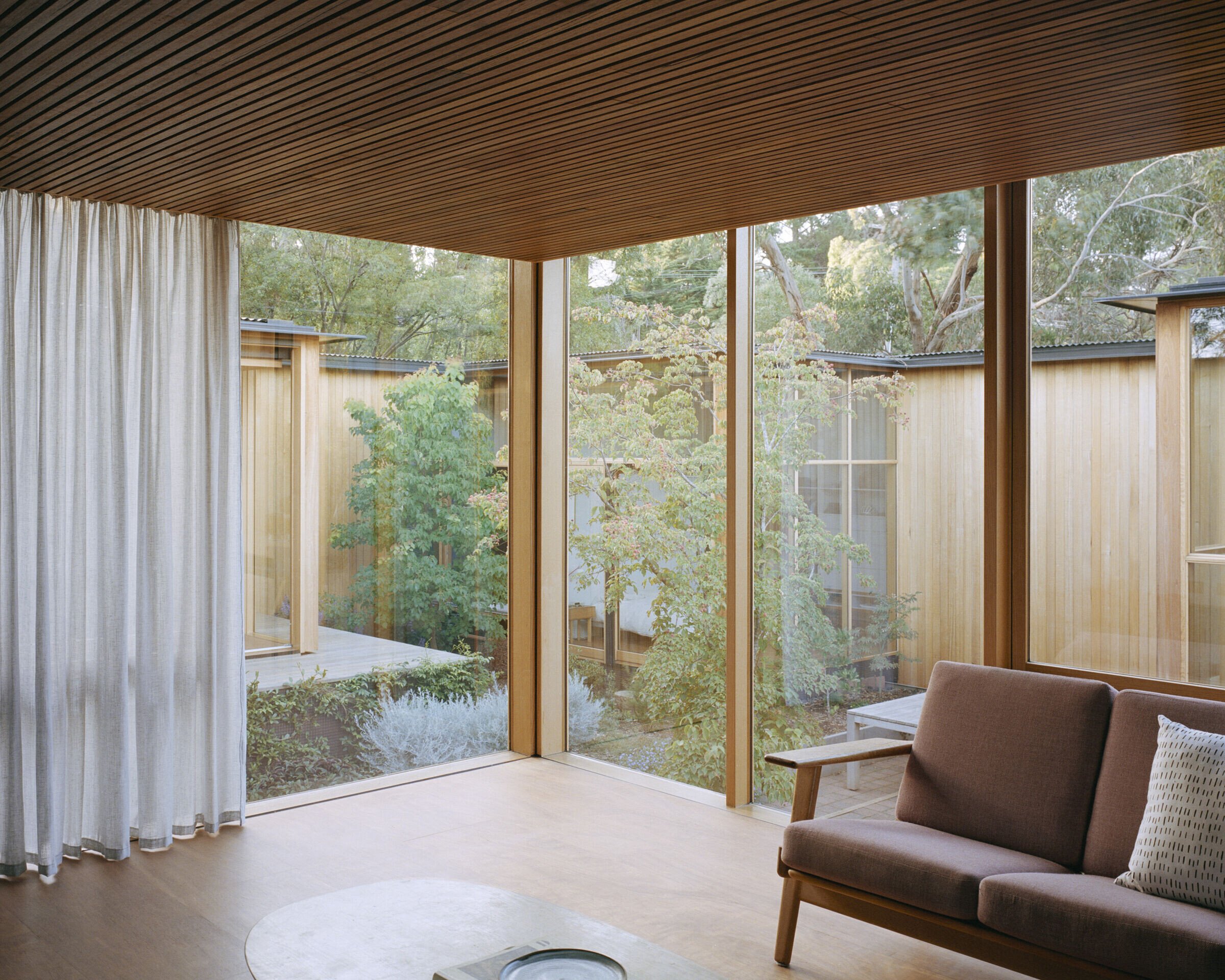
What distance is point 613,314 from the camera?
5.64 m

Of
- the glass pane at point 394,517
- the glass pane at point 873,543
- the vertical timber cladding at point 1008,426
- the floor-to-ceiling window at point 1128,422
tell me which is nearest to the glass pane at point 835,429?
the glass pane at point 873,543

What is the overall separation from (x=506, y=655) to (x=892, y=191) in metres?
3.22

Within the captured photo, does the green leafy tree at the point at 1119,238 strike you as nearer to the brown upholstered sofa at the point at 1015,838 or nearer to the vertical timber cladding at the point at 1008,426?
the vertical timber cladding at the point at 1008,426

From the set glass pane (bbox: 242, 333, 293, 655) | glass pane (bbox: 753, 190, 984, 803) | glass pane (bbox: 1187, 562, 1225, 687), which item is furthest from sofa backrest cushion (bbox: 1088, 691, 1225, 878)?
glass pane (bbox: 242, 333, 293, 655)

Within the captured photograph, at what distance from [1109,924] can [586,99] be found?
252cm

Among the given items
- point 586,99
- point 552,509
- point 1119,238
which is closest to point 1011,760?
point 1119,238

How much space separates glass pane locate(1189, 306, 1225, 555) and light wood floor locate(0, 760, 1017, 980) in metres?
1.63

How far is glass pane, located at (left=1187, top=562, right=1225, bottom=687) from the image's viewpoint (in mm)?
3596

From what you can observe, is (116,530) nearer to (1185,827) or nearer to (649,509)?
(649,509)

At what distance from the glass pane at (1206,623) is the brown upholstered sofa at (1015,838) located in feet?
1.63

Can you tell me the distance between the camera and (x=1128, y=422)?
381cm

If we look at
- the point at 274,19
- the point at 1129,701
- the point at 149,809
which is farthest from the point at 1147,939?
the point at 149,809

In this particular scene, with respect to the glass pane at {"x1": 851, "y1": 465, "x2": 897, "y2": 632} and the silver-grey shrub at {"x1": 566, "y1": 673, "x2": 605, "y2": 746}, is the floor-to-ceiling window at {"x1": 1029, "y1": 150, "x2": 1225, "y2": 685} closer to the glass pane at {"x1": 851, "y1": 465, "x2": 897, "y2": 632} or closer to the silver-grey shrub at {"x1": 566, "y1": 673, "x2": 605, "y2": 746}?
the glass pane at {"x1": 851, "y1": 465, "x2": 897, "y2": 632}

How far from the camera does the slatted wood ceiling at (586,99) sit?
2.45 meters
